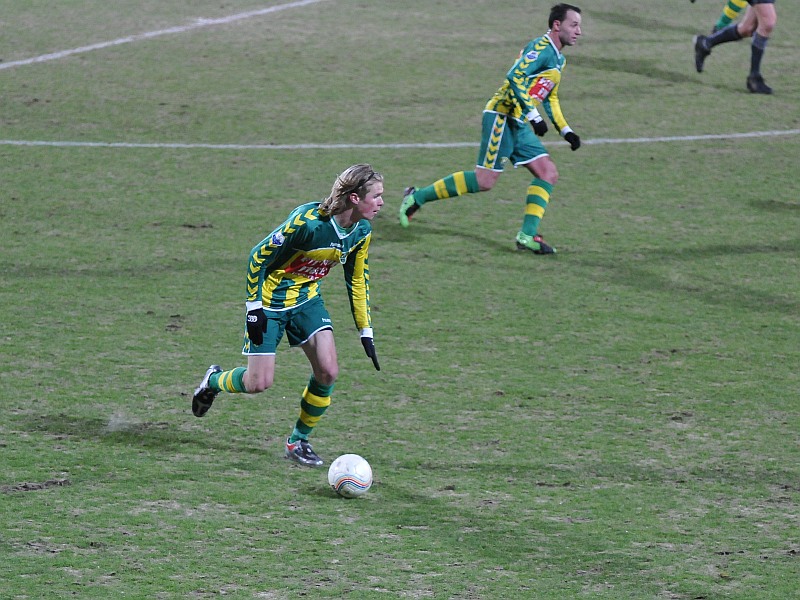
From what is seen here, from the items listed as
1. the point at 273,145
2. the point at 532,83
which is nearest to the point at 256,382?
the point at 532,83

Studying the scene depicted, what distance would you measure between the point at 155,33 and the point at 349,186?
12.3 meters

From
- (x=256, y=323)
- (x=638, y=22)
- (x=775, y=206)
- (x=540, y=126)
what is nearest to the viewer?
(x=256, y=323)

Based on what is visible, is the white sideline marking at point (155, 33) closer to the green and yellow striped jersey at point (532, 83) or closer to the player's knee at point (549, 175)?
the green and yellow striped jersey at point (532, 83)

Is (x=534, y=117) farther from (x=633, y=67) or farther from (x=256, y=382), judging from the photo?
(x=633, y=67)

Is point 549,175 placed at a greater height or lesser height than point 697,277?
greater

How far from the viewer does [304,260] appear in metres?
7.00

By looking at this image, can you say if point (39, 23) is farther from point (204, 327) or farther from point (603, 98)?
point (204, 327)

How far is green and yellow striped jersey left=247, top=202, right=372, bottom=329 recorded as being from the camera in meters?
6.82

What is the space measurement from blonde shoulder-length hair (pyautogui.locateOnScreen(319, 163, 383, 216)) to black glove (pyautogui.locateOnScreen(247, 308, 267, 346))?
685 millimetres

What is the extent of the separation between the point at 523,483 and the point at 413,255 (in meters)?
4.33

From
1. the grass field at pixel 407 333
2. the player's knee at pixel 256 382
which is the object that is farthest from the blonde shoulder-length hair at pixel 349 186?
the grass field at pixel 407 333

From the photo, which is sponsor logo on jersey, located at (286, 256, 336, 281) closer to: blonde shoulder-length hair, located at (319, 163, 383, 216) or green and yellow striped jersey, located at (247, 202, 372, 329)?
green and yellow striped jersey, located at (247, 202, 372, 329)

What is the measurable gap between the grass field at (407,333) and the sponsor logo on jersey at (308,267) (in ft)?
3.51

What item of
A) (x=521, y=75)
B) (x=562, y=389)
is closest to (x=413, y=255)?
(x=521, y=75)
